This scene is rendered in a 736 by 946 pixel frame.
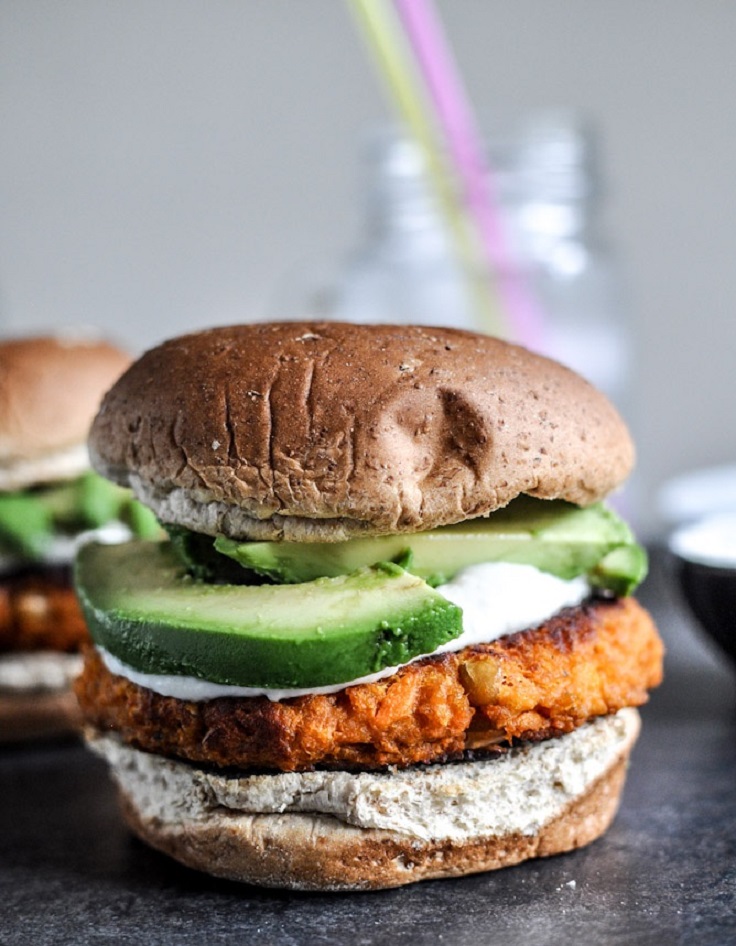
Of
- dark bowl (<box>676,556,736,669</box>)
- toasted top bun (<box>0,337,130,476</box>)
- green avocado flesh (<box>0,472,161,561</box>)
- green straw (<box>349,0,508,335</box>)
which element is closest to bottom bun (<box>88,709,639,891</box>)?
dark bowl (<box>676,556,736,669</box>)

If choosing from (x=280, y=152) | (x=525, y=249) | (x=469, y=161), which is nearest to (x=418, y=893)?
(x=469, y=161)

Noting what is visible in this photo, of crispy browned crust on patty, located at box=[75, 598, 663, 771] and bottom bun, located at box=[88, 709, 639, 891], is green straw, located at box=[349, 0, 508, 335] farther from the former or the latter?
bottom bun, located at box=[88, 709, 639, 891]

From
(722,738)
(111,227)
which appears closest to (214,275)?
(111,227)

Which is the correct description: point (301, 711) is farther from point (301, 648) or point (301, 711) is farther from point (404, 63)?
point (404, 63)

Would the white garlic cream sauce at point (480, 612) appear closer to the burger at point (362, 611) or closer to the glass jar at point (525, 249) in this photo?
the burger at point (362, 611)

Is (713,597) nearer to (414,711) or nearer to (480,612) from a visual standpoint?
(480,612)
